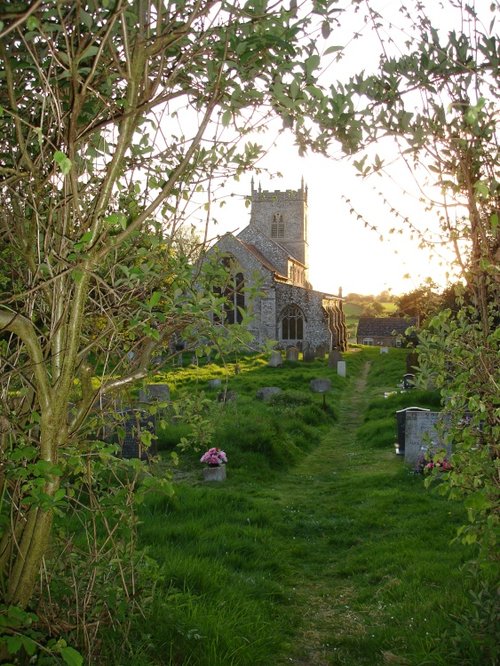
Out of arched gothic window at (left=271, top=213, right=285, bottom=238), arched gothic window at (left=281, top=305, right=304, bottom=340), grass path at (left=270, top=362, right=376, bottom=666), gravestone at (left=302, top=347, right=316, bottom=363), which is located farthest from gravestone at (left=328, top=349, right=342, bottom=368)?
arched gothic window at (left=271, top=213, right=285, bottom=238)

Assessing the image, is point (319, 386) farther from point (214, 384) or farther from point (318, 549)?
point (318, 549)

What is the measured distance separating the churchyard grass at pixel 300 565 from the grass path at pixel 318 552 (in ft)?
0.06

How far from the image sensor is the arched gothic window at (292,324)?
1631 inches

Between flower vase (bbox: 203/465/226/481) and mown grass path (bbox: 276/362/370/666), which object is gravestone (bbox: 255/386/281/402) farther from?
flower vase (bbox: 203/465/226/481)

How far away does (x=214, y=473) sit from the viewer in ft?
32.3

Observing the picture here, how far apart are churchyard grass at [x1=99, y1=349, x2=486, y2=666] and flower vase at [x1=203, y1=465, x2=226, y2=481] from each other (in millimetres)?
189

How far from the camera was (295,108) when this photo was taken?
267cm

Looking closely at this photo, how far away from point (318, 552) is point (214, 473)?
316 centimetres

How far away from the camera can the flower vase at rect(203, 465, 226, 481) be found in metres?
9.85

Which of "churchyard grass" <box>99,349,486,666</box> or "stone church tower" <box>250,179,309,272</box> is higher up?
"stone church tower" <box>250,179,309,272</box>

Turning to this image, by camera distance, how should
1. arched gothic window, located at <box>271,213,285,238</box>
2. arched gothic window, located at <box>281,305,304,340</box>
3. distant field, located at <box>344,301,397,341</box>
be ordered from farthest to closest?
distant field, located at <box>344,301,397,341</box> < arched gothic window, located at <box>271,213,285,238</box> < arched gothic window, located at <box>281,305,304,340</box>

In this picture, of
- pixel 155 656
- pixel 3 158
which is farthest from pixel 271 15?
pixel 155 656

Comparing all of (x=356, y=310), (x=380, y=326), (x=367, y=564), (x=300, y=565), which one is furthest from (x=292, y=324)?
(x=356, y=310)

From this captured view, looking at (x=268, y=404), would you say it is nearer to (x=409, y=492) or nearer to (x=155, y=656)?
(x=409, y=492)
